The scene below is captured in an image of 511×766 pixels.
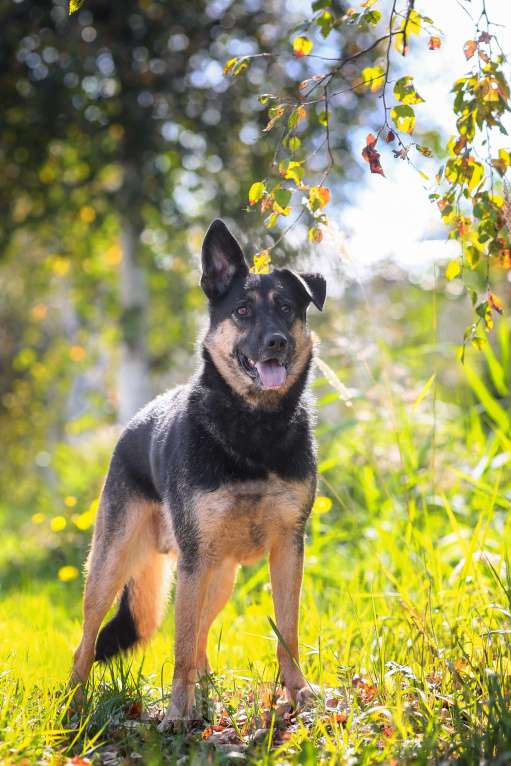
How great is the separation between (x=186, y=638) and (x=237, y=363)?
1210 millimetres

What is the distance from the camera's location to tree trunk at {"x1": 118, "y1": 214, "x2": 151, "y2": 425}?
8.75 m

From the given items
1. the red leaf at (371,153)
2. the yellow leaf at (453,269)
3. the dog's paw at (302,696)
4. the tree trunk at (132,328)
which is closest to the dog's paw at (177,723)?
the dog's paw at (302,696)

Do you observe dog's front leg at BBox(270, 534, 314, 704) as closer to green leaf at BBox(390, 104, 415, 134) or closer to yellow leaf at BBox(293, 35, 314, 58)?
green leaf at BBox(390, 104, 415, 134)

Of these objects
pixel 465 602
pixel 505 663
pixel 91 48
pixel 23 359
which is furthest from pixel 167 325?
pixel 505 663

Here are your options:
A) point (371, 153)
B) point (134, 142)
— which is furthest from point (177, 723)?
point (134, 142)

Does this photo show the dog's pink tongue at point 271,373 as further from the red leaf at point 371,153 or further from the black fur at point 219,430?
the red leaf at point 371,153

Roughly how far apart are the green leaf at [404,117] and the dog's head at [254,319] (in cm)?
104

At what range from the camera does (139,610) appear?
160 inches

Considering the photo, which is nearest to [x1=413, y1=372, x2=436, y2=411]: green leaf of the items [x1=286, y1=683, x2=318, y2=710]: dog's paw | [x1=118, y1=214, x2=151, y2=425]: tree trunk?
[x1=286, y1=683, x2=318, y2=710]: dog's paw

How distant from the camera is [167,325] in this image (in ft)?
32.8

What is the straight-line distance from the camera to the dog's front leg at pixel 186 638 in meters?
3.35

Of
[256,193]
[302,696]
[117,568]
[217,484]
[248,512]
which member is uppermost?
[256,193]

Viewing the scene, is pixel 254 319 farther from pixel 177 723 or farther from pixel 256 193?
pixel 177 723

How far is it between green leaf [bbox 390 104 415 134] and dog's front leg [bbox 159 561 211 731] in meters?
1.92
